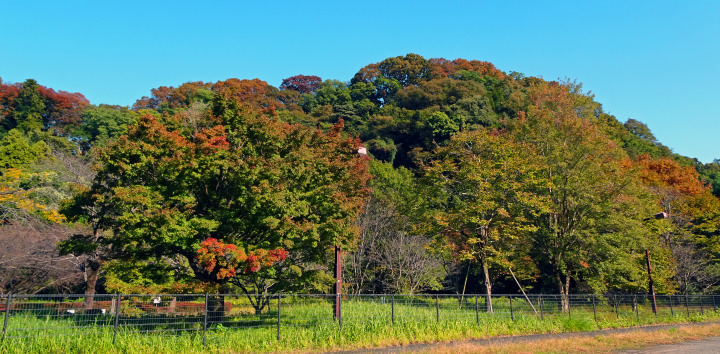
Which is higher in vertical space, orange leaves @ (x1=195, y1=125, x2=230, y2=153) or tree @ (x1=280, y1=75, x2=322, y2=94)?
tree @ (x1=280, y1=75, x2=322, y2=94)

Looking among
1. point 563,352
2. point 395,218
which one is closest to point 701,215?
point 395,218

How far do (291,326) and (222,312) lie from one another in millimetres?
1765

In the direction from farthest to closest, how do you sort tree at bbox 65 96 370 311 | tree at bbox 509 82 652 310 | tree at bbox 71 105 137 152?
tree at bbox 71 105 137 152
tree at bbox 509 82 652 310
tree at bbox 65 96 370 311

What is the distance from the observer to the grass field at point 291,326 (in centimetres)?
905

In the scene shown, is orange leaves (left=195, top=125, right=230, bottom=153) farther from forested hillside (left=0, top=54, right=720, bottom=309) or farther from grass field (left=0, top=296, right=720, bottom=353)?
grass field (left=0, top=296, right=720, bottom=353)

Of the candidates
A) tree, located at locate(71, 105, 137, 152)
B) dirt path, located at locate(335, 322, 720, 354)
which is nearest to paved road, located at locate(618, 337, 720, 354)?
dirt path, located at locate(335, 322, 720, 354)

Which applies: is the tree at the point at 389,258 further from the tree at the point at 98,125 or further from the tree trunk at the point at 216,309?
the tree at the point at 98,125

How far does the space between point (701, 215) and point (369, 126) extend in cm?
4302

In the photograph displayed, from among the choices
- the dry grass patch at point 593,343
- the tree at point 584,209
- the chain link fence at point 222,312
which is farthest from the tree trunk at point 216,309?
the tree at point 584,209

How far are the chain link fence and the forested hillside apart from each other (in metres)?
1.44

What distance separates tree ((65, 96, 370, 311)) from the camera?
1384cm

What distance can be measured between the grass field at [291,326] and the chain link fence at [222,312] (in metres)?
0.02

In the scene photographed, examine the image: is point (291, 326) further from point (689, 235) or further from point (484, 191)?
point (689, 235)

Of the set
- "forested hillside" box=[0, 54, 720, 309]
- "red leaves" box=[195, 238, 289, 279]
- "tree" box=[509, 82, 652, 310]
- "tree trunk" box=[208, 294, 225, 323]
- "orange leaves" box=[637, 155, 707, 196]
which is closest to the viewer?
"tree trunk" box=[208, 294, 225, 323]
